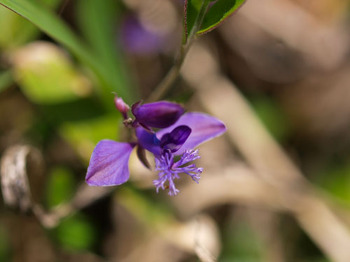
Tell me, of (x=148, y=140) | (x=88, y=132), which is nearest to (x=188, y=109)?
(x=88, y=132)

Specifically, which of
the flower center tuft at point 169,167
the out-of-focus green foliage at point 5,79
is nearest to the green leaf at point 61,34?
the out-of-focus green foliage at point 5,79

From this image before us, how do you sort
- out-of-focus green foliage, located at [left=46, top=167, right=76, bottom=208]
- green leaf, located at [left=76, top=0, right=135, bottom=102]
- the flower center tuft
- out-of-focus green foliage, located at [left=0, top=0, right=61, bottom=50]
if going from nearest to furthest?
1. the flower center tuft
2. out-of-focus green foliage, located at [left=0, top=0, right=61, bottom=50]
3. out-of-focus green foliage, located at [left=46, top=167, right=76, bottom=208]
4. green leaf, located at [left=76, top=0, right=135, bottom=102]

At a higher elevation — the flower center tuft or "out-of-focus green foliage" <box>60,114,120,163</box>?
the flower center tuft

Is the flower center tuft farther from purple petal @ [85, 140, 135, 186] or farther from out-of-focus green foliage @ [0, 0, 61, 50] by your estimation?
out-of-focus green foliage @ [0, 0, 61, 50]

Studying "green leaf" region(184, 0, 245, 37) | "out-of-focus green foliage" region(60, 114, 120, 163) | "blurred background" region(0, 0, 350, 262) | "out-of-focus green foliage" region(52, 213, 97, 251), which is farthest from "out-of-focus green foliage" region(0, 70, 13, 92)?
"green leaf" region(184, 0, 245, 37)

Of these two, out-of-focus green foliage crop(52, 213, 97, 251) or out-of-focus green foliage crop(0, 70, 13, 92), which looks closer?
out-of-focus green foliage crop(0, 70, 13, 92)

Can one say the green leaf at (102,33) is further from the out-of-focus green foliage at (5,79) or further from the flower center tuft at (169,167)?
the flower center tuft at (169,167)

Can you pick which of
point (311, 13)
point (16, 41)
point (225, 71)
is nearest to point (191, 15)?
point (16, 41)
